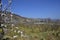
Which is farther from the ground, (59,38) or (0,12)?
(0,12)

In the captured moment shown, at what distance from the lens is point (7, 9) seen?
745cm

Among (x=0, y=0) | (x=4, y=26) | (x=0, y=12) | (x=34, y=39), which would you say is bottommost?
(x=34, y=39)

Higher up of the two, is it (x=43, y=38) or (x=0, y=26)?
(x=0, y=26)

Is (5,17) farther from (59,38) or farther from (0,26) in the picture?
(59,38)

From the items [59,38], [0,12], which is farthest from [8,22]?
[59,38]

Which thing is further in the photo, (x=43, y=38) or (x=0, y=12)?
(x=43, y=38)

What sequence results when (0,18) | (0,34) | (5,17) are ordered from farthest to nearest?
(5,17) < (0,18) < (0,34)

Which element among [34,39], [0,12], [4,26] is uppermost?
[0,12]

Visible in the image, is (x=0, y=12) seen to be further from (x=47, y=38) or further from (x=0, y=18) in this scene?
(x=47, y=38)

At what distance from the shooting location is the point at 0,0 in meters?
7.63

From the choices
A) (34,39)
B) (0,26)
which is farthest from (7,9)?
(34,39)

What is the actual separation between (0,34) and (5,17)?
4.10 feet

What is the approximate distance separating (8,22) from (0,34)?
1450mm

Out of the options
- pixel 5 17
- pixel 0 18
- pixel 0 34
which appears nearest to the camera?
pixel 0 34
